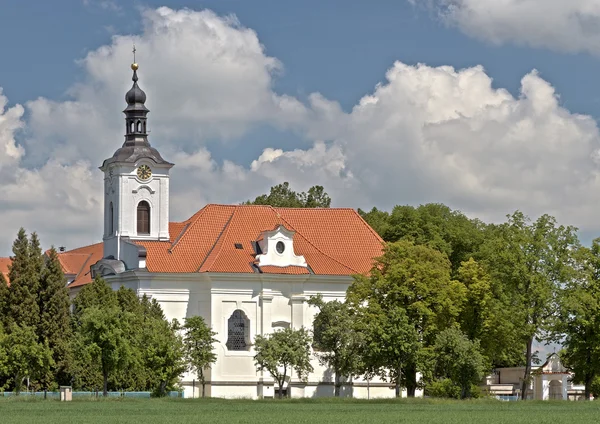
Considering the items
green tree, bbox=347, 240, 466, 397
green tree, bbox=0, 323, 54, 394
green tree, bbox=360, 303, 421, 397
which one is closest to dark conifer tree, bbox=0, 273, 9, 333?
green tree, bbox=0, 323, 54, 394

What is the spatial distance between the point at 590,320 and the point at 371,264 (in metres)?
17.3

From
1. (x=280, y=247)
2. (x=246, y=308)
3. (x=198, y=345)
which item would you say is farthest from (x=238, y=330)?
(x=280, y=247)

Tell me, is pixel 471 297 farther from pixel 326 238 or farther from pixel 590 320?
pixel 326 238

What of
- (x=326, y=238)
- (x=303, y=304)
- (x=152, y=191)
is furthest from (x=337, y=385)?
(x=152, y=191)

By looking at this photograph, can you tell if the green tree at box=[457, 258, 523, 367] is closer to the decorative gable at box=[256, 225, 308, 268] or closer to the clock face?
the decorative gable at box=[256, 225, 308, 268]

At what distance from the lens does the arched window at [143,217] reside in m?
99.8

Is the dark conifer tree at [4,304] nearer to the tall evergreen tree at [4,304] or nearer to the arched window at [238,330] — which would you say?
the tall evergreen tree at [4,304]

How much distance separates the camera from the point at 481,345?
9081 centimetres

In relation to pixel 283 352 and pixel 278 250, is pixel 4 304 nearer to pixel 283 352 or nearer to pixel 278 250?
pixel 283 352

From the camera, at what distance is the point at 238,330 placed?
9500 cm

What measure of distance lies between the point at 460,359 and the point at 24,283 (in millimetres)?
25285

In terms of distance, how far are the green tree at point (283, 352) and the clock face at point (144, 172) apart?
14906 mm

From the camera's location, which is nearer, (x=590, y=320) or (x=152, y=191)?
(x=590, y=320)

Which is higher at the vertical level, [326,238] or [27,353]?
[326,238]
